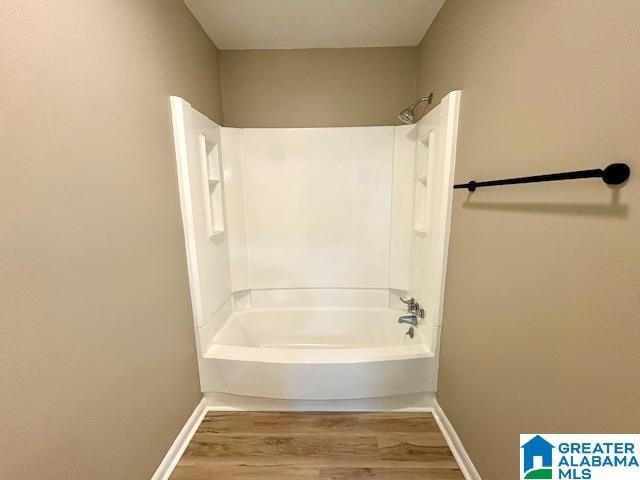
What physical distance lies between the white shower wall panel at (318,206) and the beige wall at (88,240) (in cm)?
89

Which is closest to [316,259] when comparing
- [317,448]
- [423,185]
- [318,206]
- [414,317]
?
[318,206]

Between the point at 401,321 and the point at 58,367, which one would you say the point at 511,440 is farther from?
the point at 58,367

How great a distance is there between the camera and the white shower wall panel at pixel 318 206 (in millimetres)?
2207

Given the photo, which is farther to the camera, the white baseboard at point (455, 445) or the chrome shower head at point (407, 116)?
the chrome shower head at point (407, 116)

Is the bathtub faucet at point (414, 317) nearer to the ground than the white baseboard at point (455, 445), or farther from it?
farther from it

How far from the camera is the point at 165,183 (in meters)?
1.37

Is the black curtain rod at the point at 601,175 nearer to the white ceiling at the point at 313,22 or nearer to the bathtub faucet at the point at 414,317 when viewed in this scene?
the bathtub faucet at the point at 414,317

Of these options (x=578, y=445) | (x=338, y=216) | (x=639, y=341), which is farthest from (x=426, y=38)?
(x=578, y=445)

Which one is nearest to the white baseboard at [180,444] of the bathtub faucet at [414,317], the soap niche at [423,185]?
the bathtub faucet at [414,317]

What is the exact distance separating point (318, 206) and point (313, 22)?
1.27m

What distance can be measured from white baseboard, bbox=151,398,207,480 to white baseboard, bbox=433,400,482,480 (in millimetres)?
1464

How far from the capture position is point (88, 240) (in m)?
0.92

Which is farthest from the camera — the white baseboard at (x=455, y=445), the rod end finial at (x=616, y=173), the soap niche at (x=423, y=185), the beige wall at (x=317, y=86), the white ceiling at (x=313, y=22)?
the beige wall at (x=317, y=86)

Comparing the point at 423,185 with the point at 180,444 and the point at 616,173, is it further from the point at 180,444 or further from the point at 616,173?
the point at 180,444
